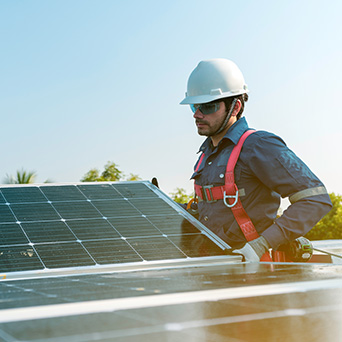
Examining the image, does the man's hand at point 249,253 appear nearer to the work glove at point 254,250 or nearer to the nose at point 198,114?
the work glove at point 254,250

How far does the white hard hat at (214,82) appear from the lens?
Result: 498 cm

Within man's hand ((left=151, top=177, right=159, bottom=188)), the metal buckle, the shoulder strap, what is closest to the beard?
the shoulder strap

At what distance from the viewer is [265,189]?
4547 mm

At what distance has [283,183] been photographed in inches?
168

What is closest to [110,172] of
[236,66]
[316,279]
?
[236,66]

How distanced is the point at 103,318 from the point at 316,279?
2.80ft

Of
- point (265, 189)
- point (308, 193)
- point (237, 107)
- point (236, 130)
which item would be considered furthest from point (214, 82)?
point (308, 193)

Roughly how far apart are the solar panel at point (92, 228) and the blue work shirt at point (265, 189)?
0.28 metres

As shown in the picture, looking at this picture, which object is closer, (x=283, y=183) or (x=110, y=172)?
(x=283, y=183)

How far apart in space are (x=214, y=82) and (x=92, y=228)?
1852 millimetres

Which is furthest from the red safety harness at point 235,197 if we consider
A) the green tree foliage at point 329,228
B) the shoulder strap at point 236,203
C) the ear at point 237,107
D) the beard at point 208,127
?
the green tree foliage at point 329,228

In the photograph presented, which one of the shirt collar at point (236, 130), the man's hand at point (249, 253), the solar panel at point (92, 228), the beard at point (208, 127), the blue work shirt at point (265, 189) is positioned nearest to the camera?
the solar panel at point (92, 228)

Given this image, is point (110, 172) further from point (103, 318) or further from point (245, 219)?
point (103, 318)

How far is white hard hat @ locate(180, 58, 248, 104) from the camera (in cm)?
498
